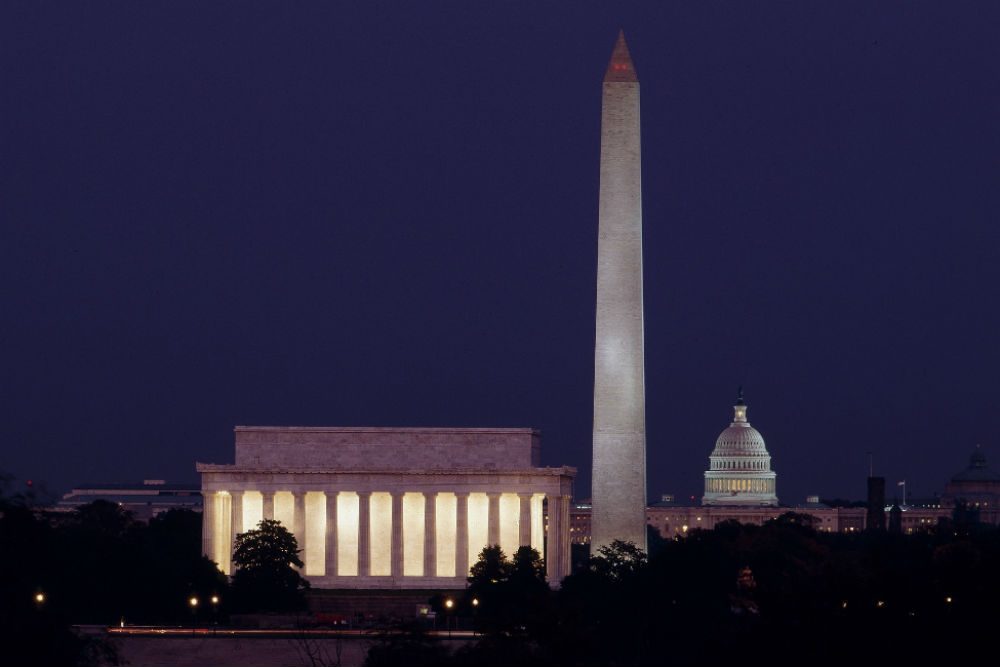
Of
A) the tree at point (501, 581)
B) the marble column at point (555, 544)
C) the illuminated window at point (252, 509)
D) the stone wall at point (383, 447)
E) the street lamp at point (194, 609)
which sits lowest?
the street lamp at point (194, 609)

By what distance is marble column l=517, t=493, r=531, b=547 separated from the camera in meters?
180

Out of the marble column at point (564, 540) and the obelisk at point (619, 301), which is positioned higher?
the obelisk at point (619, 301)

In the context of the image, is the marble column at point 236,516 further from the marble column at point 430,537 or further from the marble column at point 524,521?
the marble column at point 524,521

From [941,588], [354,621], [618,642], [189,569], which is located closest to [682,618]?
[618,642]

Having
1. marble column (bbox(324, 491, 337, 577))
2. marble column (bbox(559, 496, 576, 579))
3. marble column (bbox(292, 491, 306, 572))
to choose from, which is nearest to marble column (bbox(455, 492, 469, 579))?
marble column (bbox(559, 496, 576, 579))

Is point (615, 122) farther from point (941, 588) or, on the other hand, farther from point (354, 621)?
point (941, 588)

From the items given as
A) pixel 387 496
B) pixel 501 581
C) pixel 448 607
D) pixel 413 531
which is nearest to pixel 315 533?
pixel 387 496

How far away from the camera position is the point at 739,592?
5551 inches

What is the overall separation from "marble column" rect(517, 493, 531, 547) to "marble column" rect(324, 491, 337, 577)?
11.9 m

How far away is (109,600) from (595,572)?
81.0 ft

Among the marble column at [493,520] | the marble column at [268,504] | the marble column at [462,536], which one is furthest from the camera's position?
the marble column at [268,504]

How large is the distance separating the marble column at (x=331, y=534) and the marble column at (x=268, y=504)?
362 centimetres

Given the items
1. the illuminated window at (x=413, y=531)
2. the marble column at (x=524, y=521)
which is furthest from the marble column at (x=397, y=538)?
the marble column at (x=524, y=521)

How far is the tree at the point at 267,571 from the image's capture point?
15712 cm
